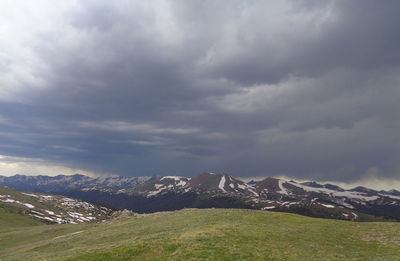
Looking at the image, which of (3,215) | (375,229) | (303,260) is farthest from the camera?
(3,215)

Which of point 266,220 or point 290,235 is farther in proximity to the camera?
point 266,220

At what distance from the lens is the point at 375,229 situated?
4122 centimetres

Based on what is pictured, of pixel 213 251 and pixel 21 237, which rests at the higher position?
pixel 213 251

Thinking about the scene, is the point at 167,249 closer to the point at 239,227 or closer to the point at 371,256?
the point at 239,227

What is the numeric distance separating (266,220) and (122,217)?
41.2m

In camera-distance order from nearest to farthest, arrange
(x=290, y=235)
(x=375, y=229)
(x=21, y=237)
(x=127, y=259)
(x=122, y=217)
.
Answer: (x=127, y=259) < (x=290, y=235) < (x=375, y=229) < (x=21, y=237) < (x=122, y=217)

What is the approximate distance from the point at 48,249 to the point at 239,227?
109 ft

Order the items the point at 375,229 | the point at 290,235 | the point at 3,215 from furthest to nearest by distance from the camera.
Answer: the point at 3,215 → the point at 375,229 → the point at 290,235

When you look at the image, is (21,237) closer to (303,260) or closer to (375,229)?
(303,260)

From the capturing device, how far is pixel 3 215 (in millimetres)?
122750

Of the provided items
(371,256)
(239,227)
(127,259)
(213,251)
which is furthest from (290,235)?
(127,259)

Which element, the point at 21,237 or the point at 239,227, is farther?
the point at 21,237

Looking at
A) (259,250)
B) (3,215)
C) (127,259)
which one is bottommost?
(3,215)

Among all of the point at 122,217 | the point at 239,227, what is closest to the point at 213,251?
the point at 239,227
